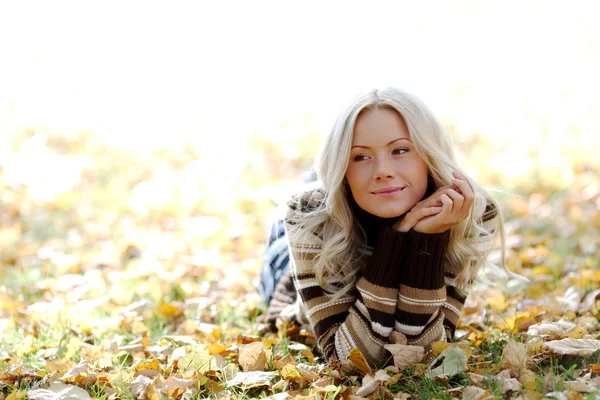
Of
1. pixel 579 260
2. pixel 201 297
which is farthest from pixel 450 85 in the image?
pixel 201 297

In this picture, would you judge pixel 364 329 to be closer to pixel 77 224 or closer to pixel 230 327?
pixel 230 327

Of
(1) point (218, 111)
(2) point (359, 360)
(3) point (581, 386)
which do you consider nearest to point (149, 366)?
(2) point (359, 360)

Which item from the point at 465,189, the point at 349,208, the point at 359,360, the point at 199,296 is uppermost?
A: the point at 465,189

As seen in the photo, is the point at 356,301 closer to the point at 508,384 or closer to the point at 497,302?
the point at 508,384

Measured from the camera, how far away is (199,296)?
11.4 ft

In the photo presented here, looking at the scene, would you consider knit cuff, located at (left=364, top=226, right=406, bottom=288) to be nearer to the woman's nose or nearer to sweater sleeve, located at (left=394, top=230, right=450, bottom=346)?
sweater sleeve, located at (left=394, top=230, right=450, bottom=346)

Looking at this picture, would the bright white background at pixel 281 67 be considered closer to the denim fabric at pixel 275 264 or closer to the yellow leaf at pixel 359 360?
the denim fabric at pixel 275 264

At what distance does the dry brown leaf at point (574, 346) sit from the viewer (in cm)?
207

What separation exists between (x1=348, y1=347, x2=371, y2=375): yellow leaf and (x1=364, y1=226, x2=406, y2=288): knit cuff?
0.22 m

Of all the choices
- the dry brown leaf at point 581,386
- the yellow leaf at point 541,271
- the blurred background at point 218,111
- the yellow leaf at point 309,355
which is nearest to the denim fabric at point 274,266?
the blurred background at point 218,111

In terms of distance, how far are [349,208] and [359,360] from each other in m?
0.51

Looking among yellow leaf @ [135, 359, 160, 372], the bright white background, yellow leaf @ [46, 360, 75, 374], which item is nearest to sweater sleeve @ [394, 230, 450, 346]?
yellow leaf @ [135, 359, 160, 372]

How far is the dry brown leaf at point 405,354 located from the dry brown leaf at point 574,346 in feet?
1.27

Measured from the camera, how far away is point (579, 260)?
350 centimetres
